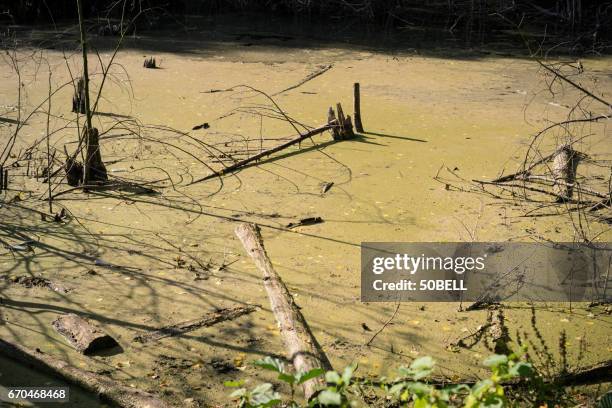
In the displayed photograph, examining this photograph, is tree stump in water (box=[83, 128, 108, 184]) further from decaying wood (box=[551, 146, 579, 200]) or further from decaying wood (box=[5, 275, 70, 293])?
decaying wood (box=[551, 146, 579, 200])

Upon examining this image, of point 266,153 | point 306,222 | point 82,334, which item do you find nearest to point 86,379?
point 82,334

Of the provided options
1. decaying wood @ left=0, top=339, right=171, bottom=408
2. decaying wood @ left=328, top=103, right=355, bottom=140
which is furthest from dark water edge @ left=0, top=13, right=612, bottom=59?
decaying wood @ left=0, top=339, right=171, bottom=408

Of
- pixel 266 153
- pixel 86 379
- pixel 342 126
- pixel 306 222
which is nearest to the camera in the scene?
pixel 86 379

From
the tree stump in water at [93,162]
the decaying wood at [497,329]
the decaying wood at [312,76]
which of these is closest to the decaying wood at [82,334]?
the decaying wood at [497,329]

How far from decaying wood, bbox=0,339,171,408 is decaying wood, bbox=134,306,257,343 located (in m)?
0.59

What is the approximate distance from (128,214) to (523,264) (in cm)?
269

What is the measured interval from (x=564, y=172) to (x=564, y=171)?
2 cm

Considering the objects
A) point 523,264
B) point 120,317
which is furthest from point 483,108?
point 120,317

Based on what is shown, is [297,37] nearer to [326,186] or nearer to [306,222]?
[326,186]

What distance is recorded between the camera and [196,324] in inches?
178

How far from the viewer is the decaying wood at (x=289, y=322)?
391 centimetres

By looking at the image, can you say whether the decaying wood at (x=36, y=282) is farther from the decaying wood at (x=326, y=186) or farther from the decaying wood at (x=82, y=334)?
the decaying wood at (x=326, y=186)

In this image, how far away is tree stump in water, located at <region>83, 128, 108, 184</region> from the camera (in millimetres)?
6543

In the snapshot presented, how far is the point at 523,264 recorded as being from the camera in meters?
5.32
